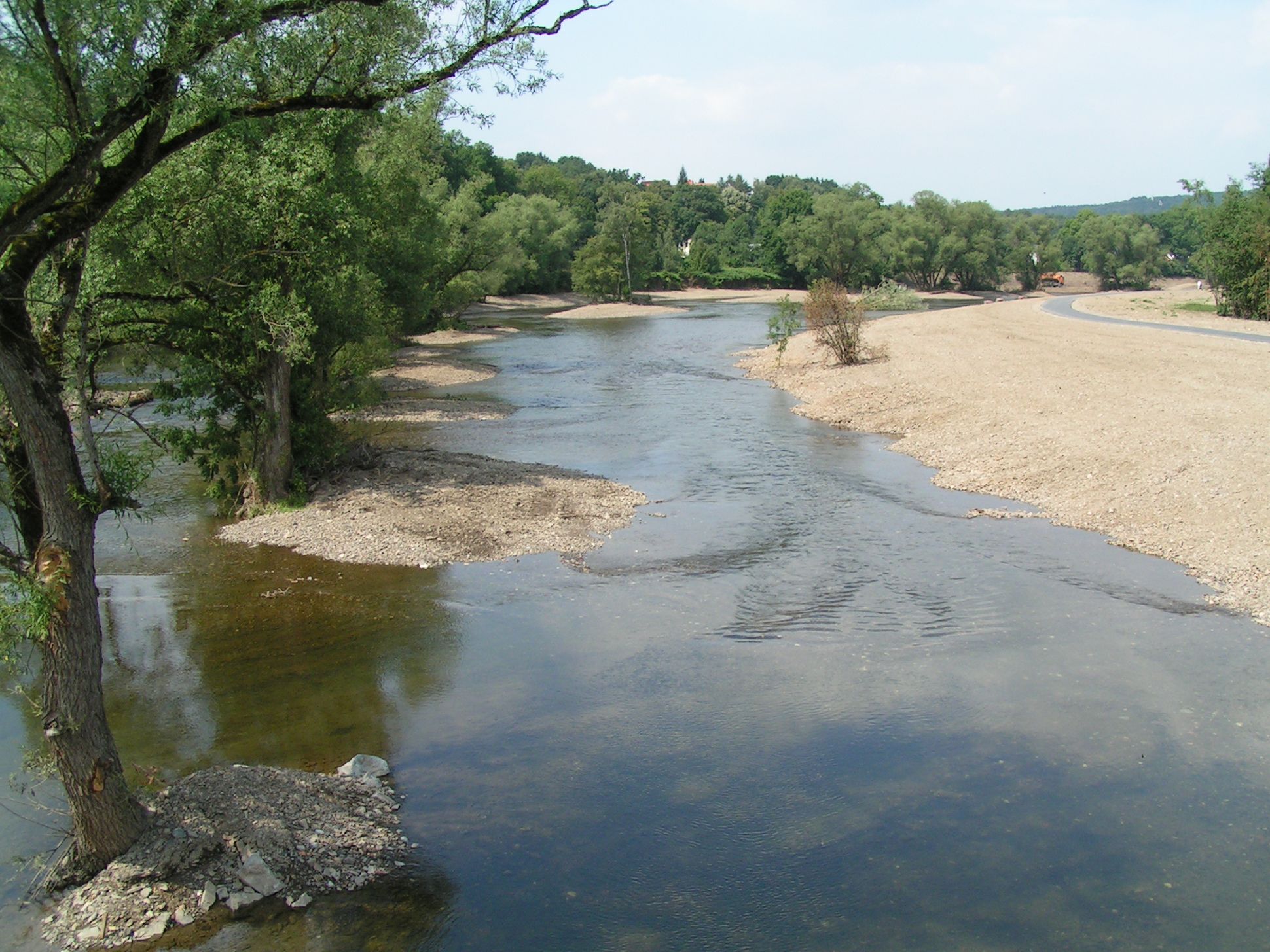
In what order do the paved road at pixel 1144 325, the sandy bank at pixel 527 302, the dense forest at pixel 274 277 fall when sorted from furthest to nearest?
the sandy bank at pixel 527 302 → the paved road at pixel 1144 325 → the dense forest at pixel 274 277

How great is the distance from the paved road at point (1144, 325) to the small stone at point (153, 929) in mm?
44932

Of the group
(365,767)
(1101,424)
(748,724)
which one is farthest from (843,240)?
(365,767)

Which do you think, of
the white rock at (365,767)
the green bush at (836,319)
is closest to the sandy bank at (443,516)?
the white rock at (365,767)

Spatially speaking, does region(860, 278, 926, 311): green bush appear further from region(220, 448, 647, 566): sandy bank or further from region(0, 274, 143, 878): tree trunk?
region(0, 274, 143, 878): tree trunk

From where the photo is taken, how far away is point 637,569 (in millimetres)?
19312

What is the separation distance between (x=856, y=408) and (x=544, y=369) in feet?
68.8

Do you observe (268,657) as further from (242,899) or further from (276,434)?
(276,434)

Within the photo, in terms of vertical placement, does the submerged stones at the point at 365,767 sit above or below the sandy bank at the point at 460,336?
below

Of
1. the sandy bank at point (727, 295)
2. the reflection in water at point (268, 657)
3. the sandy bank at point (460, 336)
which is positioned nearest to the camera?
the reflection in water at point (268, 657)

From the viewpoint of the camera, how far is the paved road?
4369 cm

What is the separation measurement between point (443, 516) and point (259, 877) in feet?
43.9

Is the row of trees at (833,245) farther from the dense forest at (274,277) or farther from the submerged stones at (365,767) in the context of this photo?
the submerged stones at (365,767)

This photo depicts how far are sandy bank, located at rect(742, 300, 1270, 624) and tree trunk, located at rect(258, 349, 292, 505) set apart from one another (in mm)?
16736

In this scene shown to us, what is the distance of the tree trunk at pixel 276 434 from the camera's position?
22172 millimetres
